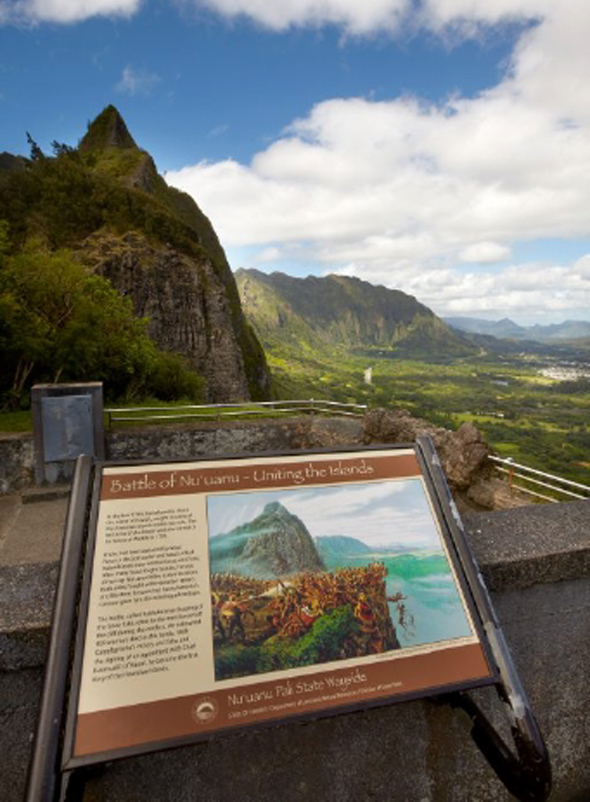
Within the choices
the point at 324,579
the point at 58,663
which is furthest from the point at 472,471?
the point at 58,663

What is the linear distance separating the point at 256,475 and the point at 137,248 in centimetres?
2606

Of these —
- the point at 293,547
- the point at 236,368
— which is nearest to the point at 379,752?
the point at 293,547

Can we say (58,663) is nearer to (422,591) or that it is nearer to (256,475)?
(256,475)

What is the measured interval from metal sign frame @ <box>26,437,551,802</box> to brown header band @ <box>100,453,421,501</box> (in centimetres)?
4

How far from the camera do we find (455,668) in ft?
5.56

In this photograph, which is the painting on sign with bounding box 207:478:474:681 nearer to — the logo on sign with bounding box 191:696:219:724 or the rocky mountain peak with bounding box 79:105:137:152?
the logo on sign with bounding box 191:696:219:724

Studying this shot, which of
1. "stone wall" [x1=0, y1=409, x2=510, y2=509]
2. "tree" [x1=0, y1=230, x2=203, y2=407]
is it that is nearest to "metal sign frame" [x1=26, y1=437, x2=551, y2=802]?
"stone wall" [x1=0, y1=409, x2=510, y2=509]

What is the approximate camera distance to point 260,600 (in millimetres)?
1698

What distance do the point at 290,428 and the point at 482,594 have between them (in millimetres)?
9702

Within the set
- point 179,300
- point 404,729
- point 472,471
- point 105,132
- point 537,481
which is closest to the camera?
point 404,729

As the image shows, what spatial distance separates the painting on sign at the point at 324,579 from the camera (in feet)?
5.37

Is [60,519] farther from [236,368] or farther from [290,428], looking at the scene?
[236,368]

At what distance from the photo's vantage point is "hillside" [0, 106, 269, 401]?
2392 centimetres

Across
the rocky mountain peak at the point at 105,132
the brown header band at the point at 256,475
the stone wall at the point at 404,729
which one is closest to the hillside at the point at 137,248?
the rocky mountain peak at the point at 105,132
